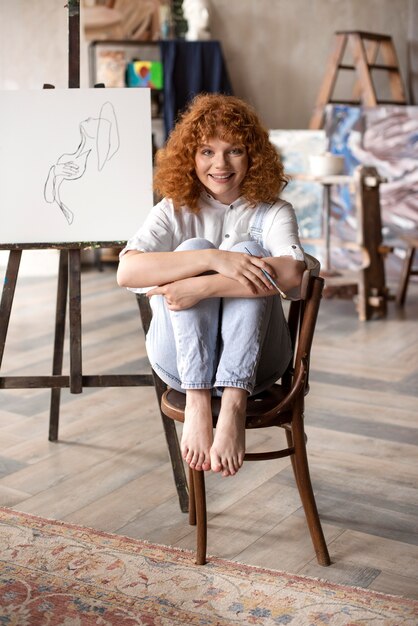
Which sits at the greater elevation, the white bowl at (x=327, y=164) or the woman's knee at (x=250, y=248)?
the white bowl at (x=327, y=164)

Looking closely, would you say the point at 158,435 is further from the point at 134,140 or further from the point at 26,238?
the point at 134,140

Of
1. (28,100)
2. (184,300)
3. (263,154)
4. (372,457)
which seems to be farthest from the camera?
(372,457)

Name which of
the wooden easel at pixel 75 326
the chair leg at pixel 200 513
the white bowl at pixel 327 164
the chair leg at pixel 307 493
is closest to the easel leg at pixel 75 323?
the wooden easel at pixel 75 326

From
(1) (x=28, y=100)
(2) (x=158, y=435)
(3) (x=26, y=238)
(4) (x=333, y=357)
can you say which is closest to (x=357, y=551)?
(2) (x=158, y=435)

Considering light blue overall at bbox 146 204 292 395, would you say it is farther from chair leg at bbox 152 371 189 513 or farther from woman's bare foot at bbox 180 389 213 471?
chair leg at bbox 152 371 189 513

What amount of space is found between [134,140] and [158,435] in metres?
1.03

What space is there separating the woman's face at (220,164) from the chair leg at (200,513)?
0.71m

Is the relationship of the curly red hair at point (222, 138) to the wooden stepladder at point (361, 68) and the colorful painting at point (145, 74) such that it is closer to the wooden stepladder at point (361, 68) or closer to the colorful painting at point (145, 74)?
the wooden stepladder at point (361, 68)

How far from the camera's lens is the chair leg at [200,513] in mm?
1905

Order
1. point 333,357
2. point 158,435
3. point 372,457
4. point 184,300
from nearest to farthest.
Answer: point 184,300, point 372,457, point 158,435, point 333,357

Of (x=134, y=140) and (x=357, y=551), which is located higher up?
(x=134, y=140)

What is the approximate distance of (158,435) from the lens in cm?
284

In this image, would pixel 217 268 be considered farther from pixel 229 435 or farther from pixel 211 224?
pixel 229 435

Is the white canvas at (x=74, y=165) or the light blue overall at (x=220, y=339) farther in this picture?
the white canvas at (x=74, y=165)
